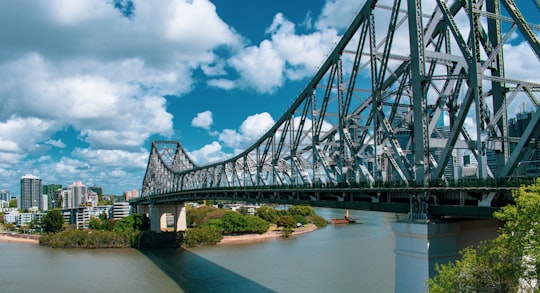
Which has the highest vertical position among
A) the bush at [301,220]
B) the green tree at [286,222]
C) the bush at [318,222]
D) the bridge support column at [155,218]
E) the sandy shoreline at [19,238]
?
the bridge support column at [155,218]

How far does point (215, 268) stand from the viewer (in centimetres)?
3136

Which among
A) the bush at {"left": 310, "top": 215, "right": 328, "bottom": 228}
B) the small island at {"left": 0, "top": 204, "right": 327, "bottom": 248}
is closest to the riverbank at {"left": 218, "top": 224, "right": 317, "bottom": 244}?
the small island at {"left": 0, "top": 204, "right": 327, "bottom": 248}

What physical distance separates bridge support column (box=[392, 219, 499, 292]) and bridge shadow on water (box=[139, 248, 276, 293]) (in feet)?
39.5

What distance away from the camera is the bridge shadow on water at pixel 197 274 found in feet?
80.1

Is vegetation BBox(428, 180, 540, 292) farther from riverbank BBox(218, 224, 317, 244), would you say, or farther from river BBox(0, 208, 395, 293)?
riverbank BBox(218, 224, 317, 244)

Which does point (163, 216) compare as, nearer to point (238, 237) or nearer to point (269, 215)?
point (238, 237)

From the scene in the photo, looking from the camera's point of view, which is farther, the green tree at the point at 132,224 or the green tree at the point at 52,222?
the green tree at the point at 52,222

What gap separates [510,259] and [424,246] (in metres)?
3.39

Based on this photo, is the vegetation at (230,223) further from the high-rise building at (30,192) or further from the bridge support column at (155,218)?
the high-rise building at (30,192)

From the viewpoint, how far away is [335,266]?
28.0 metres

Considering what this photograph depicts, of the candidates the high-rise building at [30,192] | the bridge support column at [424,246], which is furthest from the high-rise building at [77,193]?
the bridge support column at [424,246]

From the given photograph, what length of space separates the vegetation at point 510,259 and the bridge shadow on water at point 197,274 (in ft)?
50.4

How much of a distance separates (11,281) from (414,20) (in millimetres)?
27972

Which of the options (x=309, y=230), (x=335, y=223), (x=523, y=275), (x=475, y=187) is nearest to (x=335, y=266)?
(x=475, y=187)
